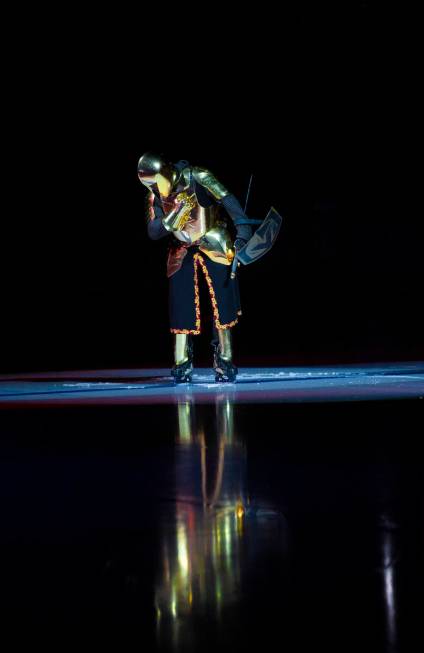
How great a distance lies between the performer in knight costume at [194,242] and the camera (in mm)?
4863

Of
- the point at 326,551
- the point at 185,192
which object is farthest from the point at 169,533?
the point at 185,192

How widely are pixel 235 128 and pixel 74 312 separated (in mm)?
2524

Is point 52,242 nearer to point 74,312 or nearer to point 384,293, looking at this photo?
point 74,312

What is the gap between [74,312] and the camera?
9.36 meters

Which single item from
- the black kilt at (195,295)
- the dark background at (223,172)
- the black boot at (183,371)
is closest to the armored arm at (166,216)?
the black kilt at (195,295)

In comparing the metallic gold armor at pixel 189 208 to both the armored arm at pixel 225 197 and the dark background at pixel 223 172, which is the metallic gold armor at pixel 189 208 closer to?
the armored arm at pixel 225 197

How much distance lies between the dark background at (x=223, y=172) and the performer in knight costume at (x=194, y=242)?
1.60m

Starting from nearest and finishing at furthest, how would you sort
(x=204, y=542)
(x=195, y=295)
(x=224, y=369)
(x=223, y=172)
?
1. (x=204, y=542)
2. (x=224, y=369)
3. (x=195, y=295)
4. (x=223, y=172)

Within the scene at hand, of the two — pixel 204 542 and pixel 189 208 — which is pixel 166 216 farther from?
pixel 204 542

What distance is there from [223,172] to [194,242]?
3429 mm

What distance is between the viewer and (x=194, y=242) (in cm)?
502

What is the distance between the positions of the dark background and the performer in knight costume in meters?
1.60

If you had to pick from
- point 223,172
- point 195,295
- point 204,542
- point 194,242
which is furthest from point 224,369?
point 223,172

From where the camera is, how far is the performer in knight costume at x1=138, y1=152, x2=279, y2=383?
4863mm
